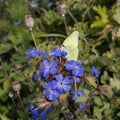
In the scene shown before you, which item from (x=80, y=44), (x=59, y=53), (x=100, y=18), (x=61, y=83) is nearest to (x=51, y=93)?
(x=61, y=83)

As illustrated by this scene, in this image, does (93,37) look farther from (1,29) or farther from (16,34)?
(1,29)

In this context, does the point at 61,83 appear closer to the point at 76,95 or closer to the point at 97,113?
the point at 76,95

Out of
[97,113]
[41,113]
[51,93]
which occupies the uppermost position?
[51,93]

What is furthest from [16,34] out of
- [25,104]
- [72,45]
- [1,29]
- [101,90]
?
[101,90]

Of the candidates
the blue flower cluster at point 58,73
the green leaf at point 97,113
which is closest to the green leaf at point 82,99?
the blue flower cluster at point 58,73

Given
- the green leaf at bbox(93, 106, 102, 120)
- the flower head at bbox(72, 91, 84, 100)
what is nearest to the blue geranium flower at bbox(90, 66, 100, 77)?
the green leaf at bbox(93, 106, 102, 120)

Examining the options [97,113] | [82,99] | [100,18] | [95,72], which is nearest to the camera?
[82,99]

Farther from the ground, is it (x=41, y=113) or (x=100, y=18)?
(x=100, y=18)
